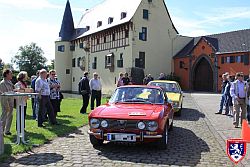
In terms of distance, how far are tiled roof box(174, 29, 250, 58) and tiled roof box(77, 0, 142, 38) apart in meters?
9.67

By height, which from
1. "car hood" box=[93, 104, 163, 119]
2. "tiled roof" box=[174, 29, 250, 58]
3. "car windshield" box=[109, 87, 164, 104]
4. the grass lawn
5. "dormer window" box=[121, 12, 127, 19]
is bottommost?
the grass lawn

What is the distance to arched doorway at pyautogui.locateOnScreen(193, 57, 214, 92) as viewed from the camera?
4402 centimetres

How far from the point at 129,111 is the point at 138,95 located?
1393 mm

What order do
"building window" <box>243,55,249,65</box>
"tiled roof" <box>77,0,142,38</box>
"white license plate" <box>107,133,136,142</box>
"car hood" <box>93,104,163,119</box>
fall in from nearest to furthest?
"white license plate" <box>107,133,136,142</box>
"car hood" <box>93,104,163,119</box>
"building window" <box>243,55,249,65</box>
"tiled roof" <box>77,0,142,38</box>

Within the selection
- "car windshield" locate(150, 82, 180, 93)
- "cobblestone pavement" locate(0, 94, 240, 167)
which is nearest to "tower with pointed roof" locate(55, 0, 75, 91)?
"car windshield" locate(150, 82, 180, 93)

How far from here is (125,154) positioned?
24.2ft

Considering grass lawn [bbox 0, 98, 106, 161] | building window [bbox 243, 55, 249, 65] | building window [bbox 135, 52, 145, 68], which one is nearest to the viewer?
grass lawn [bbox 0, 98, 106, 161]

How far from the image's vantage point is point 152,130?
7309 millimetres

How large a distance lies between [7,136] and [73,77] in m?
51.4

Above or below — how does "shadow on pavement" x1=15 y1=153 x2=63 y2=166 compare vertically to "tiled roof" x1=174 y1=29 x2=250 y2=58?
below

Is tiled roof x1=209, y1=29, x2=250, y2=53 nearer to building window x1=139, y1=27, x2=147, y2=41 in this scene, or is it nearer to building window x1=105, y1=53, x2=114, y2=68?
building window x1=139, y1=27, x2=147, y2=41

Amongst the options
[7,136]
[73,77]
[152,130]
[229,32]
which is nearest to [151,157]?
[152,130]

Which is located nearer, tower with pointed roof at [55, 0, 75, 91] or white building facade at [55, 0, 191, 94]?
white building facade at [55, 0, 191, 94]

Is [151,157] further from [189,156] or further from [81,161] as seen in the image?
[81,161]
